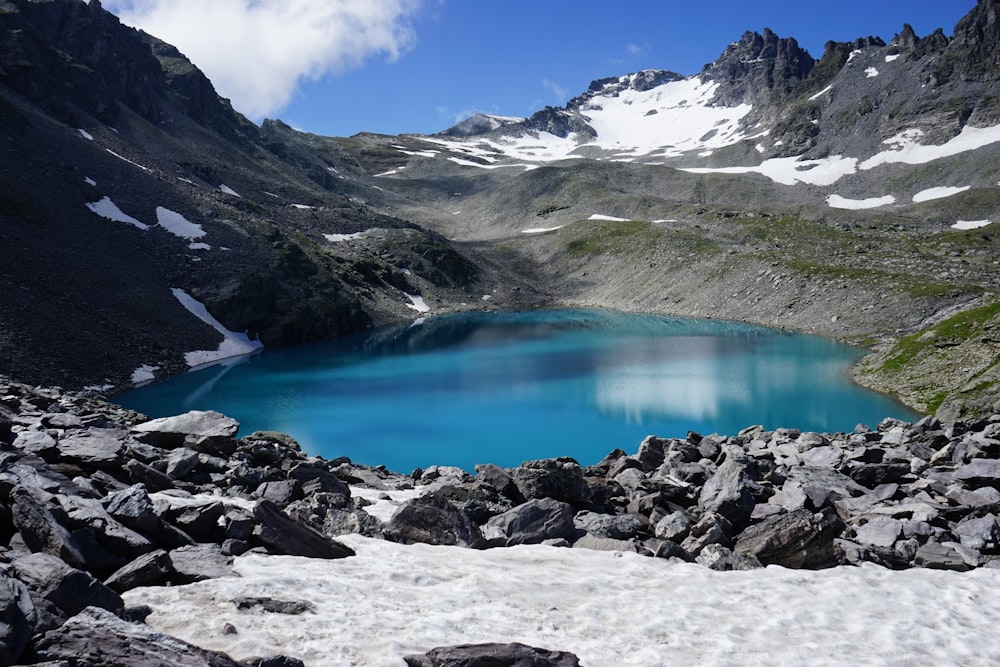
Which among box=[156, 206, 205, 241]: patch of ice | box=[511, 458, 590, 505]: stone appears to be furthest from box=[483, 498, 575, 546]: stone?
box=[156, 206, 205, 241]: patch of ice

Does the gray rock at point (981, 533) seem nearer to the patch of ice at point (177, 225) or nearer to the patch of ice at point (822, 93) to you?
the patch of ice at point (177, 225)

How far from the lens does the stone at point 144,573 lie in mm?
8805

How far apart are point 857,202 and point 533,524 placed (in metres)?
153

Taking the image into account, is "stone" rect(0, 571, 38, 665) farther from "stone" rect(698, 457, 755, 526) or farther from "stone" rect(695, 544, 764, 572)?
"stone" rect(698, 457, 755, 526)

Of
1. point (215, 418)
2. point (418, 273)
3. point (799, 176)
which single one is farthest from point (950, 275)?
point (799, 176)

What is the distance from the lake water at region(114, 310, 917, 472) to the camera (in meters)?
37.0

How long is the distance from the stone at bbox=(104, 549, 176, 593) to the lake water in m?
22.6

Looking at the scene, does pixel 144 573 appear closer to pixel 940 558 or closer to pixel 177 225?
pixel 940 558

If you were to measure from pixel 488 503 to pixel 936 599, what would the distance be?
30.1 feet

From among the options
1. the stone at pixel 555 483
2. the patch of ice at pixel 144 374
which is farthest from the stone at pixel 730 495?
the patch of ice at pixel 144 374

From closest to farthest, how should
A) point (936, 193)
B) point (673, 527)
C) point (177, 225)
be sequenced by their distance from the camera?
point (673, 527) < point (177, 225) < point (936, 193)

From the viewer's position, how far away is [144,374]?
167 ft

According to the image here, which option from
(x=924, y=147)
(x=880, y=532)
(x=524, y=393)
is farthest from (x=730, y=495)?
(x=924, y=147)

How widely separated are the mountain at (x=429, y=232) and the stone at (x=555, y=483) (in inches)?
761
